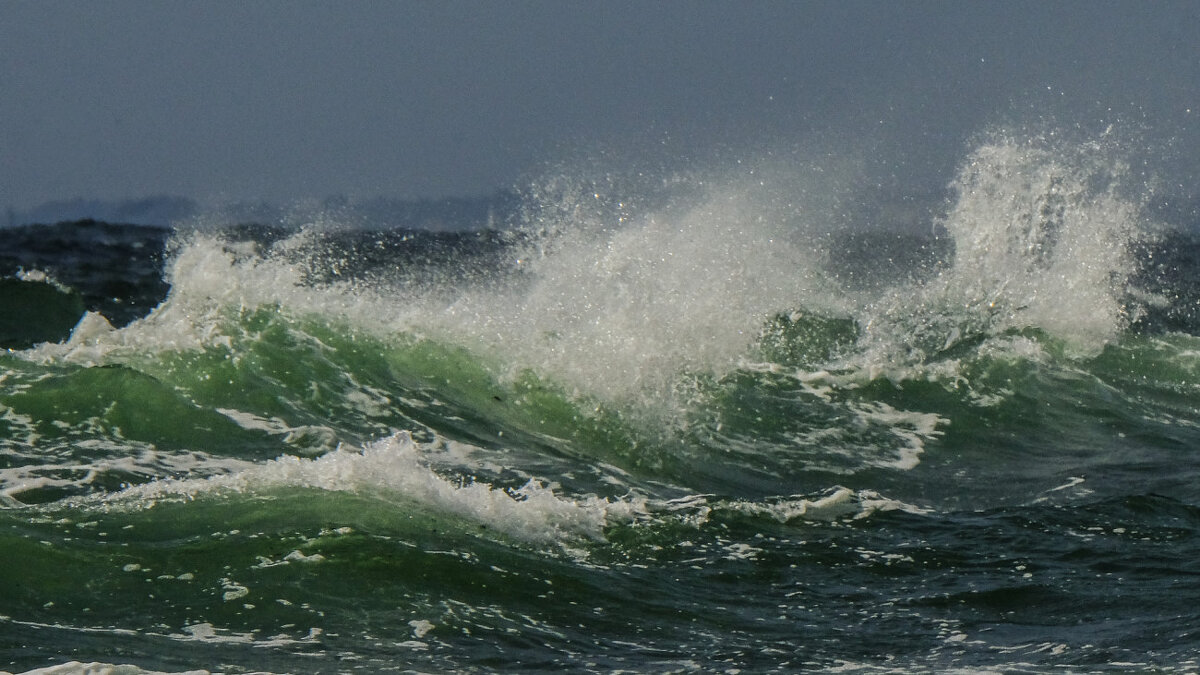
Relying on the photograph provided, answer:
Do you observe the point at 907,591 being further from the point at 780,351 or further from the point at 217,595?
the point at 780,351

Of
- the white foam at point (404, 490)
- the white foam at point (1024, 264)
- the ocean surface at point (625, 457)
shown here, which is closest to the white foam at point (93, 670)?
the ocean surface at point (625, 457)

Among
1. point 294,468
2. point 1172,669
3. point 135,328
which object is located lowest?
point 1172,669

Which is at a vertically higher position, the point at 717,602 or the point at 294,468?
the point at 294,468

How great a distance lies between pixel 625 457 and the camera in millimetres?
9383

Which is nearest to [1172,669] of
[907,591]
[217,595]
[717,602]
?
[907,591]

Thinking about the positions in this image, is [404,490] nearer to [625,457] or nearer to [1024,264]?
[625,457]

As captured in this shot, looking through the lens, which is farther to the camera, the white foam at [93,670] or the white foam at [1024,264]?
the white foam at [1024,264]

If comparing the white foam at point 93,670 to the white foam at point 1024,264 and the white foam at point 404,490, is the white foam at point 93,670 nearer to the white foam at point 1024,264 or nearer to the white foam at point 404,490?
the white foam at point 404,490

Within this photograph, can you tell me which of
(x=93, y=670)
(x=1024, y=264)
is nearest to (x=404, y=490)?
(x=93, y=670)

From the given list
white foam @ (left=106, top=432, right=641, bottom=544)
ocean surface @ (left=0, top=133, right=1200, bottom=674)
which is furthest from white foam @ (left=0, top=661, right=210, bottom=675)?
white foam @ (left=106, top=432, right=641, bottom=544)

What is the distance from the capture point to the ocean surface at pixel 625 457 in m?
5.31

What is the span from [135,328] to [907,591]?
6695 millimetres

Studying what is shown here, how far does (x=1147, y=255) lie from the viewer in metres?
35.2

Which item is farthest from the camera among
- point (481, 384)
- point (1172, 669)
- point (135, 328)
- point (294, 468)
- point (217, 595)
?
point (481, 384)
